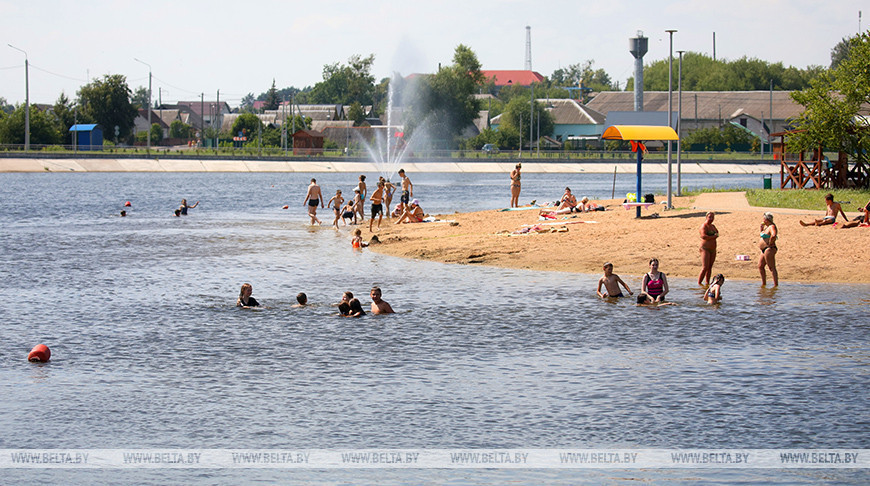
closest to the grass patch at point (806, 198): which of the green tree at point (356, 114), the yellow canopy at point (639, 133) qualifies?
the yellow canopy at point (639, 133)

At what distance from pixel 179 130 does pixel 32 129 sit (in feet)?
147

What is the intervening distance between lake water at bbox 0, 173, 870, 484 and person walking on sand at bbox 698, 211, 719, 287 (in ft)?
1.91

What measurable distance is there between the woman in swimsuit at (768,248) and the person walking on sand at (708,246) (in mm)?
1129

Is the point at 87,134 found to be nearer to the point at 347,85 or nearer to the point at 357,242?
the point at 347,85

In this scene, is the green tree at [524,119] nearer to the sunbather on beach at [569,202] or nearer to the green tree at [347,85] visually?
the green tree at [347,85]

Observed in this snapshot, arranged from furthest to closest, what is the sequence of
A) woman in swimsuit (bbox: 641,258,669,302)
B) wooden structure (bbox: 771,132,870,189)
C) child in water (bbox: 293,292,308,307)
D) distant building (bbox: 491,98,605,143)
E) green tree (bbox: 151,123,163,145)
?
green tree (bbox: 151,123,163,145), distant building (bbox: 491,98,605,143), wooden structure (bbox: 771,132,870,189), woman in swimsuit (bbox: 641,258,669,302), child in water (bbox: 293,292,308,307)

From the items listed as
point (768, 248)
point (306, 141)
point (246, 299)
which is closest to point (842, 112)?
point (768, 248)

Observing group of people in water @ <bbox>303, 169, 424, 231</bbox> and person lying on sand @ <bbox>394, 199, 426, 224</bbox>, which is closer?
group of people in water @ <bbox>303, 169, 424, 231</bbox>

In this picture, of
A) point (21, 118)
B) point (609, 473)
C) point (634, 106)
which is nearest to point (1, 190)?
point (21, 118)

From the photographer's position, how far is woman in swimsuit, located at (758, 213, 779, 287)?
22.3 m

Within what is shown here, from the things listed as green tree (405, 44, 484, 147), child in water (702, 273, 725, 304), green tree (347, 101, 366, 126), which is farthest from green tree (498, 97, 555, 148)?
child in water (702, 273, 725, 304)

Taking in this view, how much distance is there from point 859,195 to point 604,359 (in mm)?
25246

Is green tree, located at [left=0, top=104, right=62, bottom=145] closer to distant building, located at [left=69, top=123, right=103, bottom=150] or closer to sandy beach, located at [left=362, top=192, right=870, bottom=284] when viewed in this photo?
distant building, located at [left=69, top=123, right=103, bottom=150]

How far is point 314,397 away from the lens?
13.6 metres
